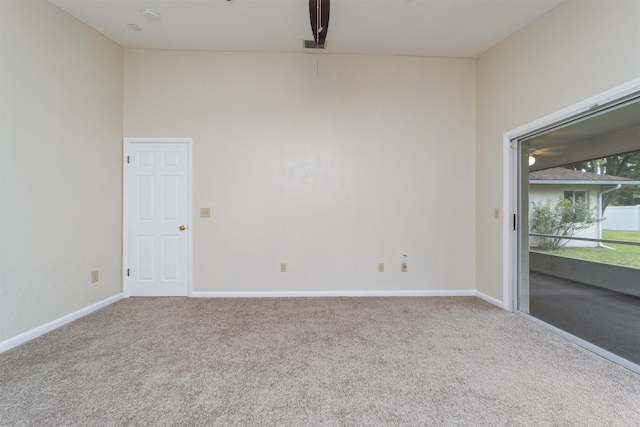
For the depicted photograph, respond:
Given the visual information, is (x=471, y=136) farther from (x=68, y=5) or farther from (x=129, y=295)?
(x=129, y=295)

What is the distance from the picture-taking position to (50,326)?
7.97 ft

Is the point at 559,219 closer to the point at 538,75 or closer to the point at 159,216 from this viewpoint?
the point at 538,75

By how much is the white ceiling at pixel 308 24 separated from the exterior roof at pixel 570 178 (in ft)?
5.10

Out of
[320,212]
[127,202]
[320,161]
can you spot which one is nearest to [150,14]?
[127,202]

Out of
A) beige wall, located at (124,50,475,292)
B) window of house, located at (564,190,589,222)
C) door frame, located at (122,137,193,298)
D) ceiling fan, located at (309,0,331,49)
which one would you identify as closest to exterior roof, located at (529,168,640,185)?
window of house, located at (564,190,589,222)

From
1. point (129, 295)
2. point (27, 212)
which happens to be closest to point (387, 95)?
point (27, 212)

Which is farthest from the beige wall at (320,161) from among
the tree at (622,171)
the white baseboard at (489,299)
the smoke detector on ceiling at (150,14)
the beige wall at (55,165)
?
the tree at (622,171)

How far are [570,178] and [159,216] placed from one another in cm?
A: 452

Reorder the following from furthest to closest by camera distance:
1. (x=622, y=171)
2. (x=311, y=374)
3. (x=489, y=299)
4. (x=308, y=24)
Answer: (x=489, y=299)
(x=308, y=24)
(x=622, y=171)
(x=311, y=374)

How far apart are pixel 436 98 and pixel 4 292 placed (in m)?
4.85

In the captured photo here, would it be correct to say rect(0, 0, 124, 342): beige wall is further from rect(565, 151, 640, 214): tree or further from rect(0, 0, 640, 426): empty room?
rect(565, 151, 640, 214): tree

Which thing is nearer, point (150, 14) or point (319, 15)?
point (319, 15)

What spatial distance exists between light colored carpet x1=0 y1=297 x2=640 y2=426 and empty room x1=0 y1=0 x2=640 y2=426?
2 cm

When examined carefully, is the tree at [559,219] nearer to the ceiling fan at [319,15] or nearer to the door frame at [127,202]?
the ceiling fan at [319,15]
